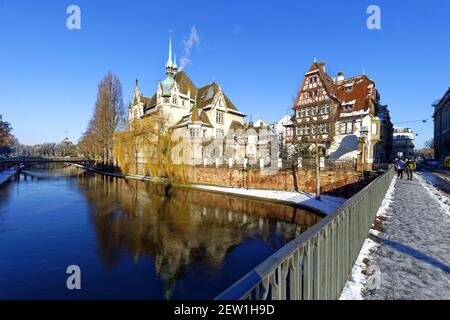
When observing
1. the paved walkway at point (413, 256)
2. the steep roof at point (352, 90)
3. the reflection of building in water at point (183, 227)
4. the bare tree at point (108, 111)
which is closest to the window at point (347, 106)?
the steep roof at point (352, 90)

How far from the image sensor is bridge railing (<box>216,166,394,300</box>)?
5.87 feet

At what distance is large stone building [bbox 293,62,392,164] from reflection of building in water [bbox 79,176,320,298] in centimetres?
1324

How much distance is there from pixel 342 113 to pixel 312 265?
1262 inches

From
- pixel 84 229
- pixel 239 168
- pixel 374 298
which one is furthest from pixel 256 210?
pixel 374 298

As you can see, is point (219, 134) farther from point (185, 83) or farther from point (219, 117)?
point (185, 83)

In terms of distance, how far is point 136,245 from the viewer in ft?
37.7

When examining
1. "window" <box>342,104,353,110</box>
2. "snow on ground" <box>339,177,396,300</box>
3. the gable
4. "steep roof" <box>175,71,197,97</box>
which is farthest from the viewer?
"steep roof" <box>175,71,197,97</box>

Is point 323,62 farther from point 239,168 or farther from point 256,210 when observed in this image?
point 256,210

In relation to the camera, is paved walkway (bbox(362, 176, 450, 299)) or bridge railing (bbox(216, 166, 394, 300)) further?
paved walkway (bbox(362, 176, 450, 299))

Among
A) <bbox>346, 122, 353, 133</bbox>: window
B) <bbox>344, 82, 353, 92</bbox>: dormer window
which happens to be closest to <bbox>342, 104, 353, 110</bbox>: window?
<bbox>346, 122, 353, 133</bbox>: window

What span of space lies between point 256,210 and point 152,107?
1582 inches

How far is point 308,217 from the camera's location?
55.0 ft

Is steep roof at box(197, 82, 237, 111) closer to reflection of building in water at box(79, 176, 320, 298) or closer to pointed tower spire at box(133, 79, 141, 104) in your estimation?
pointed tower spire at box(133, 79, 141, 104)

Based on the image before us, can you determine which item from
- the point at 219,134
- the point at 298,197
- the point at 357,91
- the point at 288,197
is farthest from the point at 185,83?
the point at 298,197
